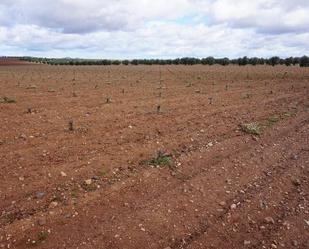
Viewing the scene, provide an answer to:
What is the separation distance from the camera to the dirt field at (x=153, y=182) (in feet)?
15.0

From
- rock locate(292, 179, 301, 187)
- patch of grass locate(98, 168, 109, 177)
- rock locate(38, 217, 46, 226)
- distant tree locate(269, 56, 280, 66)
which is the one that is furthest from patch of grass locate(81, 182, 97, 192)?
distant tree locate(269, 56, 280, 66)

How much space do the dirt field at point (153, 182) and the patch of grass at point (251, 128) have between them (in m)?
0.04

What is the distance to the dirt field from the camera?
15.0ft

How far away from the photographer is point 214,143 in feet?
26.8

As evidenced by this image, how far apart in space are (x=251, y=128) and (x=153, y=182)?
4.20 m

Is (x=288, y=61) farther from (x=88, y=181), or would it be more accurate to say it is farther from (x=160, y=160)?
(x=88, y=181)

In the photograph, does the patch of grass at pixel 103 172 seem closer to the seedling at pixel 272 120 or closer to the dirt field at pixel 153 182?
the dirt field at pixel 153 182

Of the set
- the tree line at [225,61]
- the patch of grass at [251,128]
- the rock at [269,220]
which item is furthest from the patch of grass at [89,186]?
the tree line at [225,61]

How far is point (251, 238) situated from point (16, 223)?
318 cm

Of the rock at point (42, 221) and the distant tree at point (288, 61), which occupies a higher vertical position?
the rock at point (42, 221)

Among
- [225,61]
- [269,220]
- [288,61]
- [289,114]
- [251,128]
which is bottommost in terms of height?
[225,61]

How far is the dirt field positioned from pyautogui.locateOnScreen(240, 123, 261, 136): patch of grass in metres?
0.04

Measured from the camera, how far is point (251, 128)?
30.1 feet

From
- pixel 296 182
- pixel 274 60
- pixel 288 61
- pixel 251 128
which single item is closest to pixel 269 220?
pixel 296 182
